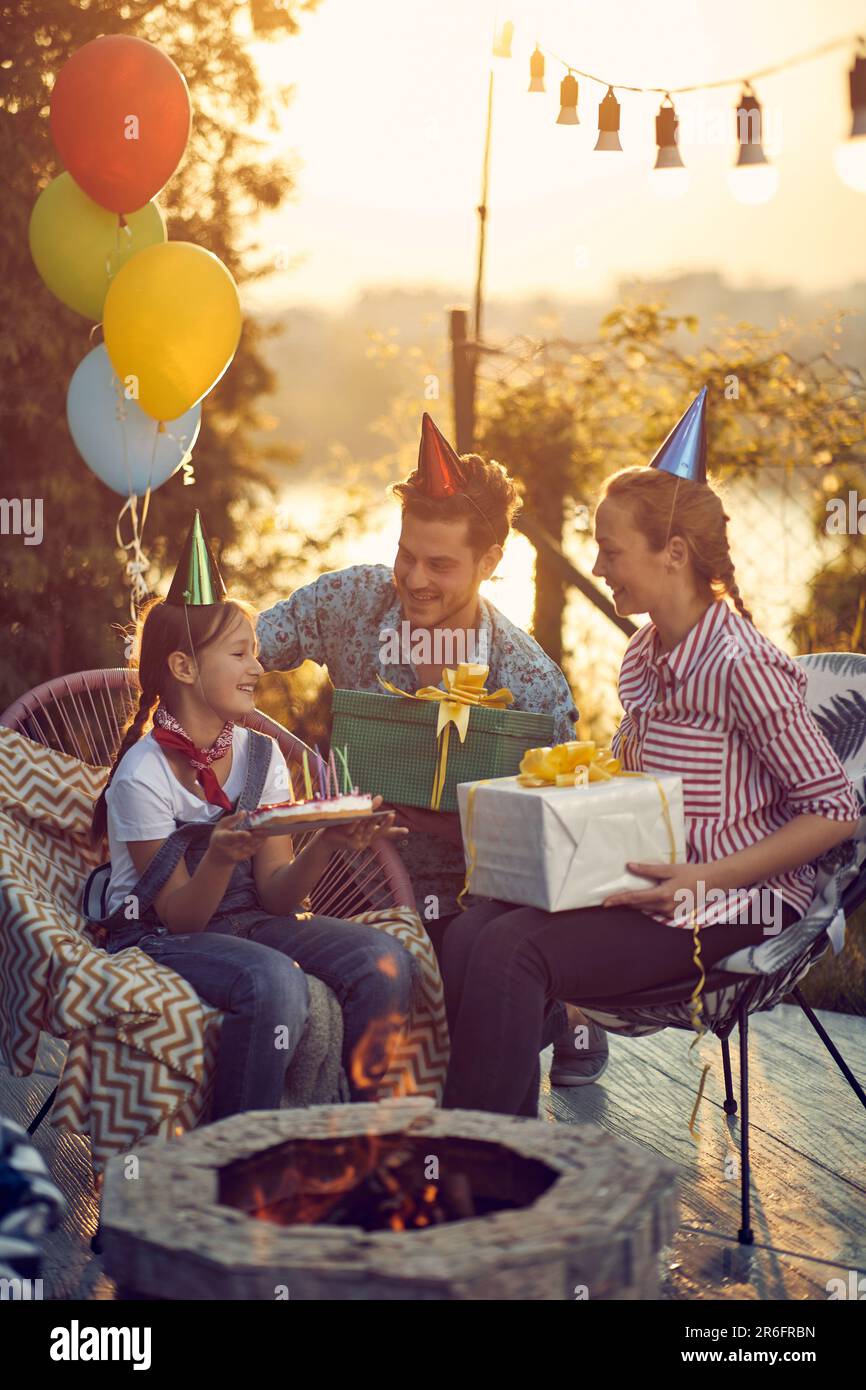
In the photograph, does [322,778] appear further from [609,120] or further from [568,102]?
[568,102]

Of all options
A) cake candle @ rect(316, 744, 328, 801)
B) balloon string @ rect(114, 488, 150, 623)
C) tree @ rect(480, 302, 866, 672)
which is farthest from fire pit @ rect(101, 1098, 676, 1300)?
tree @ rect(480, 302, 866, 672)

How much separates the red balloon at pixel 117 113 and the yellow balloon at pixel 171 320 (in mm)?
234

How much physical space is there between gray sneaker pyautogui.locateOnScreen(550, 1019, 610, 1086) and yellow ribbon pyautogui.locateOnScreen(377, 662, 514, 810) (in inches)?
29.4

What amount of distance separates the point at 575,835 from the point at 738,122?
210 cm

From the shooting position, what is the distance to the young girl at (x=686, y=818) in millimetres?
2221

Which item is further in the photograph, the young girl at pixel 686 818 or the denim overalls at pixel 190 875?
the denim overalls at pixel 190 875

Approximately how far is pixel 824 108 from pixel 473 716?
10.2 ft

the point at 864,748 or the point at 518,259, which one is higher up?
the point at 518,259

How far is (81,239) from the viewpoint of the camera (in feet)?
12.9

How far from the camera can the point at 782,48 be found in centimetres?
383

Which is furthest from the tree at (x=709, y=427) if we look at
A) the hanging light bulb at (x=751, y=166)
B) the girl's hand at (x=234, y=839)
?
the girl's hand at (x=234, y=839)

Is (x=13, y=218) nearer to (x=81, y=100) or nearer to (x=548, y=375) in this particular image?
(x=81, y=100)

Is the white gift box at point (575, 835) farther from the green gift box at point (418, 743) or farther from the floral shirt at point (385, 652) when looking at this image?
the floral shirt at point (385, 652)
